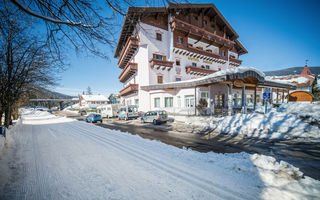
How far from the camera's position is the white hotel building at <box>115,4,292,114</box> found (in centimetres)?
1770

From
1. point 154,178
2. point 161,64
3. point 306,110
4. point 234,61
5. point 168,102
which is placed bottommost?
point 154,178

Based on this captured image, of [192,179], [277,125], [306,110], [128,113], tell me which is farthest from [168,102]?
[192,179]

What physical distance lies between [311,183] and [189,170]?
2.67 m

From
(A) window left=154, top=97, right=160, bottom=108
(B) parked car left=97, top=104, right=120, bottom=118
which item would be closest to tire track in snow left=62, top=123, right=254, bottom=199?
(A) window left=154, top=97, right=160, bottom=108

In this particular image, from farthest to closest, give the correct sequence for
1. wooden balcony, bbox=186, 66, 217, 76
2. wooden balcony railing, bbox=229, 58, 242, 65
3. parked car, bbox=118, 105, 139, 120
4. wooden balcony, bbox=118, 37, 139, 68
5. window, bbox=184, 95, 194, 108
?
1. wooden balcony railing, bbox=229, 58, 242, 65
2. wooden balcony, bbox=186, 66, 217, 76
3. wooden balcony, bbox=118, 37, 139, 68
4. parked car, bbox=118, 105, 139, 120
5. window, bbox=184, 95, 194, 108

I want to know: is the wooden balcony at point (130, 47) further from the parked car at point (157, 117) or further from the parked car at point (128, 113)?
the parked car at point (157, 117)

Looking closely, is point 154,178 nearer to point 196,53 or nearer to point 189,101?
point 189,101

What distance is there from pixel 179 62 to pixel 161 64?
5184 mm

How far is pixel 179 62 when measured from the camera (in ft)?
80.7

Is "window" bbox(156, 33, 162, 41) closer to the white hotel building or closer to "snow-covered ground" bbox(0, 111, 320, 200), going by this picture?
the white hotel building

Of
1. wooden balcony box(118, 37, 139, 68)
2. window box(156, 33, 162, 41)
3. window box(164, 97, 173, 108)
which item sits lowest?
window box(164, 97, 173, 108)

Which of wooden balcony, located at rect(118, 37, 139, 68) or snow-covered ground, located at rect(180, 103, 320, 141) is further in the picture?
wooden balcony, located at rect(118, 37, 139, 68)

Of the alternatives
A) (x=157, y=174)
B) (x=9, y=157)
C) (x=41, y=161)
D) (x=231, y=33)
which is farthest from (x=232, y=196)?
(x=231, y=33)

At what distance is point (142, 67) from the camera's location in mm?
22125
